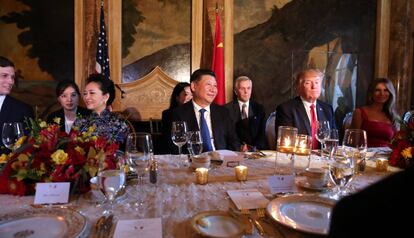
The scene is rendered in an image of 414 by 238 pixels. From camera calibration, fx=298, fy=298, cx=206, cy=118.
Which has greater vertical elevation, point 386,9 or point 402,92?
point 386,9

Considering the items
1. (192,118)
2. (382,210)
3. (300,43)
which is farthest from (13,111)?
(300,43)

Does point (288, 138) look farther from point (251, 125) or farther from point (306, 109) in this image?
point (251, 125)

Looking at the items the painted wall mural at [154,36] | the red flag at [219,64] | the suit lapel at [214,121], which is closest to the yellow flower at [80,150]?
the suit lapel at [214,121]

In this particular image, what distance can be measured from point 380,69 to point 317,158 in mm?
4913

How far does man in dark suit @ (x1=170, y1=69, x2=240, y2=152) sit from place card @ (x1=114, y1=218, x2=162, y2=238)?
66.1 inches

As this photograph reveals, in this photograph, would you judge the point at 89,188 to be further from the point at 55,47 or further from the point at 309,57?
the point at 309,57

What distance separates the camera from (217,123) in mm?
2984

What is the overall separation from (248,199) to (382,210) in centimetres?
98

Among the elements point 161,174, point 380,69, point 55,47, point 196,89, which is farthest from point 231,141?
point 380,69

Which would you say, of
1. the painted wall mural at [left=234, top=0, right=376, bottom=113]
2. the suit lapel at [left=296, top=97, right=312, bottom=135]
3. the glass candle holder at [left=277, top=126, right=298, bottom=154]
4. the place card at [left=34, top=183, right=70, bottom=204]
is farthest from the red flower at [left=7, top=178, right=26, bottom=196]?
the painted wall mural at [left=234, top=0, right=376, bottom=113]

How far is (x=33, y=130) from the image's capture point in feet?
5.34

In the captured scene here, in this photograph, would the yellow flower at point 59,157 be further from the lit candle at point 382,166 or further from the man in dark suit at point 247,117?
the man in dark suit at point 247,117

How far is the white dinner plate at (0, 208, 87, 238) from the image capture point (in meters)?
1.03

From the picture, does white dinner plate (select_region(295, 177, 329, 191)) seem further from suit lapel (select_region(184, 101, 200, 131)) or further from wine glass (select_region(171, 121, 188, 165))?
suit lapel (select_region(184, 101, 200, 131))
